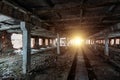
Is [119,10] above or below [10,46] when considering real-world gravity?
above

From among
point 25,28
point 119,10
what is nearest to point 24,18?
point 25,28

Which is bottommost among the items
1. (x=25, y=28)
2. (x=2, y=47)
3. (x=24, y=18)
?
(x=2, y=47)

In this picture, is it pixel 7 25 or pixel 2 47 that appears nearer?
pixel 7 25

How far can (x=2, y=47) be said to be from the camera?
13.8 meters

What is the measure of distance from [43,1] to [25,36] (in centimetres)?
234

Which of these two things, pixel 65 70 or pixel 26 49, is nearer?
pixel 26 49

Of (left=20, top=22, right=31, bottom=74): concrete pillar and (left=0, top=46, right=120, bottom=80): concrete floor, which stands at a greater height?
(left=20, top=22, right=31, bottom=74): concrete pillar

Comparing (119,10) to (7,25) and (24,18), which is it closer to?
(24,18)

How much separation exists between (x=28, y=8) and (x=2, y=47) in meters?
9.91

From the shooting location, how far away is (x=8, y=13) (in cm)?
452

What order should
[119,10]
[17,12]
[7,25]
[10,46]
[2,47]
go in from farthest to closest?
[10,46] → [2,47] → [7,25] → [119,10] → [17,12]

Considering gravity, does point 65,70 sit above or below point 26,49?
below

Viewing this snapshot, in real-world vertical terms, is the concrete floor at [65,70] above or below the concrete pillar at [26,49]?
below

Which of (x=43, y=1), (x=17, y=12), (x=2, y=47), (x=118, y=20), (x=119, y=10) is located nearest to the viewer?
(x=43, y=1)
